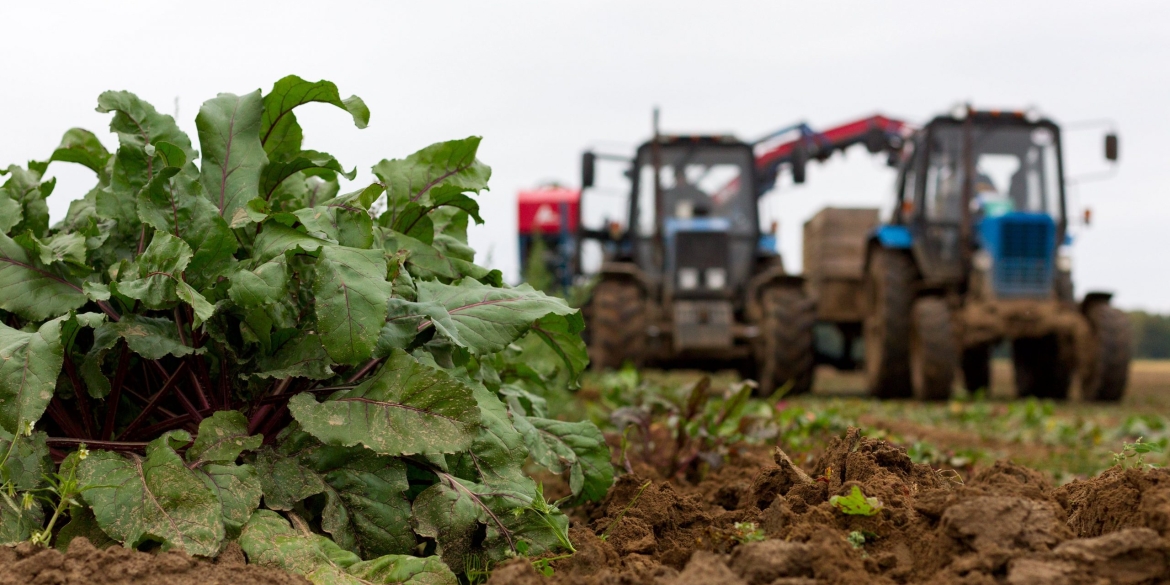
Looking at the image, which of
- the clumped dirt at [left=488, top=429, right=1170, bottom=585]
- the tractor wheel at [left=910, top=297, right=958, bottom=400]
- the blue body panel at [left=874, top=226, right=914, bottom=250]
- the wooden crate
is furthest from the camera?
the wooden crate

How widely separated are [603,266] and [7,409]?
8.73 metres

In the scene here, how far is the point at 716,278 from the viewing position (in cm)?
1034

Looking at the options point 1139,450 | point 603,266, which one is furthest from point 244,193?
point 603,266

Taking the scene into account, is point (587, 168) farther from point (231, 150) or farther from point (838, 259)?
point (231, 150)

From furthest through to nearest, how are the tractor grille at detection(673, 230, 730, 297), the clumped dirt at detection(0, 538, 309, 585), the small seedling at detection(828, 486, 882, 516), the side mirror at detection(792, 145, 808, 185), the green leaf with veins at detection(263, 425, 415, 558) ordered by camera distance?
1. the tractor grille at detection(673, 230, 730, 297)
2. the side mirror at detection(792, 145, 808, 185)
3. the green leaf with veins at detection(263, 425, 415, 558)
4. the small seedling at detection(828, 486, 882, 516)
5. the clumped dirt at detection(0, 538, 309, 585)

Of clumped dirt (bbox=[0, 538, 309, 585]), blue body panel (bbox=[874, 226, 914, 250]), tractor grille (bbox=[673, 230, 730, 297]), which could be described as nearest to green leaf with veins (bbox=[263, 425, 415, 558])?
clumped dirt (bbox=[0, 538, 309, 585])

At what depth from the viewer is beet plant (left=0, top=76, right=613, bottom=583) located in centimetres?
182

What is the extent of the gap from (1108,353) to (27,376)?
10.2 meters

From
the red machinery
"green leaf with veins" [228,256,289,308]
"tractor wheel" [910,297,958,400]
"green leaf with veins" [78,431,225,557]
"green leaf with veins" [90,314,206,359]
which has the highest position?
the red machinery

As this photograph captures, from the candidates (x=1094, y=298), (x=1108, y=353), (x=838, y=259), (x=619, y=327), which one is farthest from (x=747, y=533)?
(x=838, y=259)

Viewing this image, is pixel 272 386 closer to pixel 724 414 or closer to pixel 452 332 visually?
pixel 452 332

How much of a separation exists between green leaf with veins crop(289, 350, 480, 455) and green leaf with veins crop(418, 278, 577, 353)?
0.11 metres

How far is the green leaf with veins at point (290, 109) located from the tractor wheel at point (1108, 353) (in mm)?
9567

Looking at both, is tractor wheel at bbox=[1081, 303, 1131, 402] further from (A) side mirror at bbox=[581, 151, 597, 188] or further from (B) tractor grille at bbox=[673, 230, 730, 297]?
(A) side mirror at bbox=[581, 151, 597, 188]
